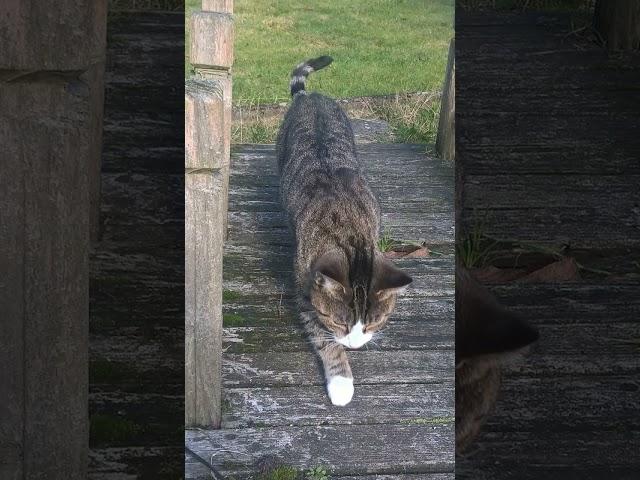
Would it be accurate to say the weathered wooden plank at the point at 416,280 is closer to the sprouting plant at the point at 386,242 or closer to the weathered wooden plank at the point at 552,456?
the sprouting plant at the point at 386,242

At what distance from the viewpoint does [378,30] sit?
1.17 meters

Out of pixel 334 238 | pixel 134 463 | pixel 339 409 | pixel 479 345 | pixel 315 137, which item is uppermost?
pixel 315 137

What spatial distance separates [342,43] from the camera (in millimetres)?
1161

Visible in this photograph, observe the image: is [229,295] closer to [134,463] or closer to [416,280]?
[416,280]

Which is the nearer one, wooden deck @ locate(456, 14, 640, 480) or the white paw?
the white paw

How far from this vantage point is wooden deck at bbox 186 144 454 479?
47.4 inches

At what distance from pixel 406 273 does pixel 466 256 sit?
0.79 m

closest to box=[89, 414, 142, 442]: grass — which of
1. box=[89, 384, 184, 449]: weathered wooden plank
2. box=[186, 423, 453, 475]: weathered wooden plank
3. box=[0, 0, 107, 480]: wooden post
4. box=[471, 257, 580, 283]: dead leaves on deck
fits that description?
box=[89, 384, 184, 449]: weathered wooden plank

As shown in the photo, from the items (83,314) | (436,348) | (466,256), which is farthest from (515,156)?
(83,314)

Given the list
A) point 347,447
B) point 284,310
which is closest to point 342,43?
point 284,310

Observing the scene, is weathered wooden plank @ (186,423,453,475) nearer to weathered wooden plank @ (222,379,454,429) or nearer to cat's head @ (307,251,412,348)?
weathered wooden plank @ (222,379,454,429)

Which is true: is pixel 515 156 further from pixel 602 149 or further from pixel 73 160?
pixel 73 160

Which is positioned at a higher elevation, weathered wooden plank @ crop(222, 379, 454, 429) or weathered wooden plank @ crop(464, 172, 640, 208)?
weathered wooden plank @ crop(464, 172, 640, 208)

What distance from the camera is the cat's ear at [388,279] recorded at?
1.19m
